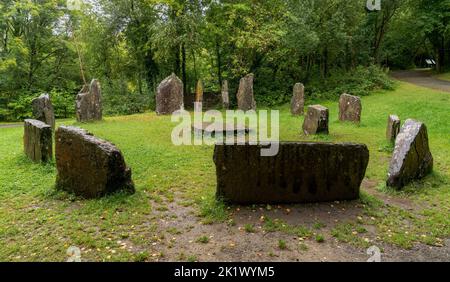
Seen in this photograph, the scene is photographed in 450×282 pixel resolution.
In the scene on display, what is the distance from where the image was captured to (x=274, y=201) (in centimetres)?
634

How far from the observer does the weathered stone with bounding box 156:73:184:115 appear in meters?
18.6

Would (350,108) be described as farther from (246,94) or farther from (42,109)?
(42,109)

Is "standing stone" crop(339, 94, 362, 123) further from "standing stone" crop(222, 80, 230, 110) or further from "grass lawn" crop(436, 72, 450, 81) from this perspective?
"grass lawn" crop(436, 72, 450, 81)

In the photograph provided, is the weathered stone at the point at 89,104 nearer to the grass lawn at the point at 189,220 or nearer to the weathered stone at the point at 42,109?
the weathered stone at the point at 42,109

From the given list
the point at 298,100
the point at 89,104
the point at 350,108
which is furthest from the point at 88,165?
the point at 298,100

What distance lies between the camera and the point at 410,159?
7004 mm

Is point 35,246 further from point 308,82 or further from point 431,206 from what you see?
point 308,82

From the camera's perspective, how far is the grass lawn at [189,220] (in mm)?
4840

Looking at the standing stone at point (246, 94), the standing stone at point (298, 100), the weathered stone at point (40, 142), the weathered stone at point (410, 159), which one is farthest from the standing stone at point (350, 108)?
the weathered stone at point (40, 142)

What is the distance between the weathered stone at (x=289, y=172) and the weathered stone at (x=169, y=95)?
1312 centimetres
